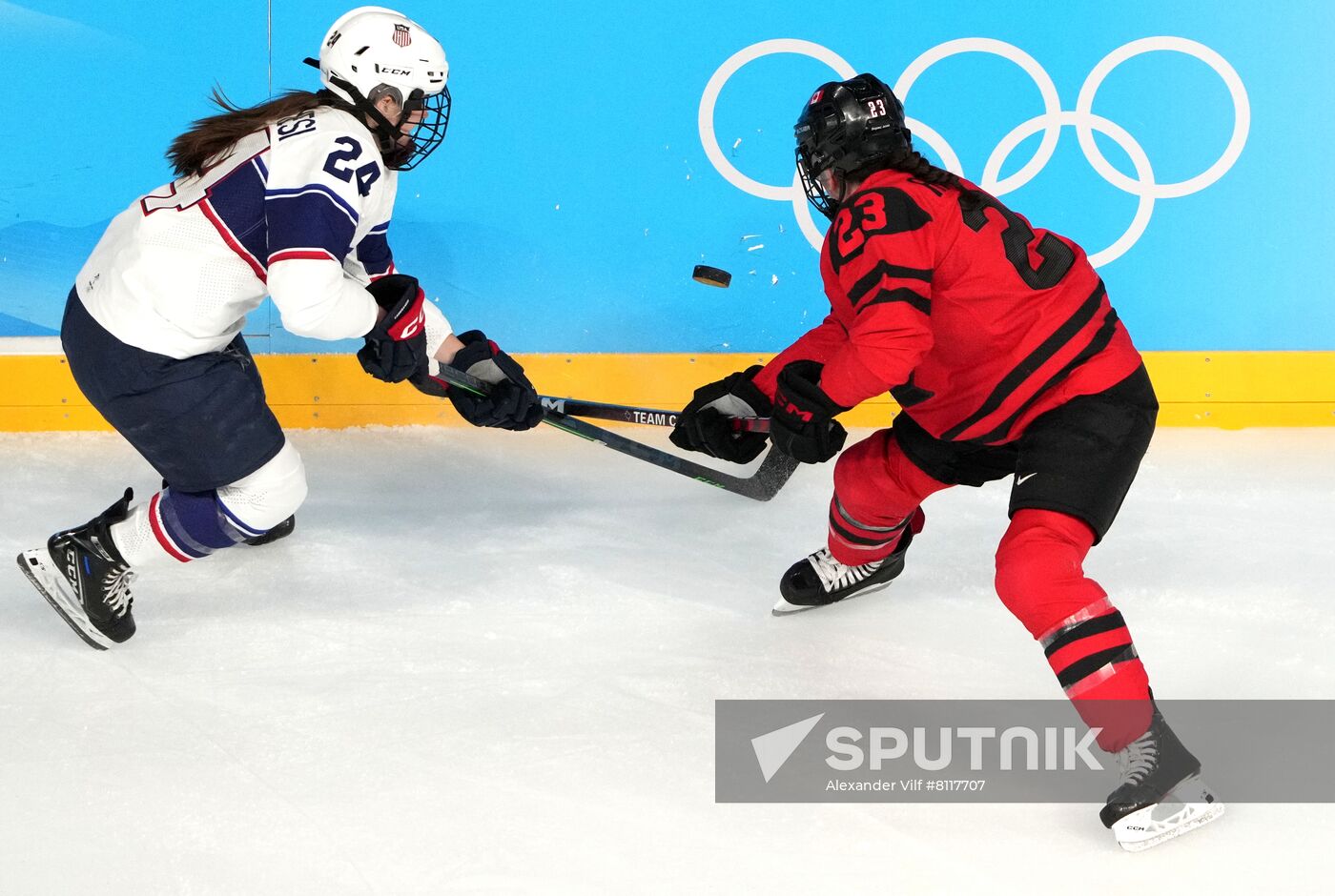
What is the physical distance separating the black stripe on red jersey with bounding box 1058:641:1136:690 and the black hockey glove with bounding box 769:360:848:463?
1.70 feet

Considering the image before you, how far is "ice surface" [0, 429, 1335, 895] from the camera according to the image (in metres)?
1.54

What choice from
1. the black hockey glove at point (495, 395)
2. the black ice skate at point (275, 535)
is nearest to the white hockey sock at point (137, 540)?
the black ice skate at point (275, 535)

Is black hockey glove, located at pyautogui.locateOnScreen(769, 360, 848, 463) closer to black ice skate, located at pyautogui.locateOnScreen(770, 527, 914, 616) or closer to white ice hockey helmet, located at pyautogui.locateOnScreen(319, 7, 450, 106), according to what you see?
black ice skate, located at pyautogui.locateOnScreen(770, 527, 914, 616)

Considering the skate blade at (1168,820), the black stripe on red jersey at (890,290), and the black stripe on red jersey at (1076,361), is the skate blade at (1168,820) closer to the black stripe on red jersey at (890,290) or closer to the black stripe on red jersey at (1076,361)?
the black stripe on red jersey at (1076,361)

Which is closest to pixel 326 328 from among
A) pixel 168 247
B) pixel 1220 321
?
pixel 168 247

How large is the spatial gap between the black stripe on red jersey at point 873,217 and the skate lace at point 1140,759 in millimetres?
759

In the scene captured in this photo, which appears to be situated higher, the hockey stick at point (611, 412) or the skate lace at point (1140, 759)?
the hockey stick at point (611, 412)

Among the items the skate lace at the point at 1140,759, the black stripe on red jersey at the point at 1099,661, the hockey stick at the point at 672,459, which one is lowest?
the skate lace at the point at 1140,759

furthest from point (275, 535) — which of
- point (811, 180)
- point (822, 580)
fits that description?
point (811, 180)

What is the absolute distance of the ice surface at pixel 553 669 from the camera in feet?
5.06

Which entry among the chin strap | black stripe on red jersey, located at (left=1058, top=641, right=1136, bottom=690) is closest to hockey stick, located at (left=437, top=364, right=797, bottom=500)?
the chin strap

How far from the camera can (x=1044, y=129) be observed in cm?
304

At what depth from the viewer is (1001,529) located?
2607 mm

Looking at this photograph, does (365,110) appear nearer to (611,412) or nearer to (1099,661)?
(611,412)
